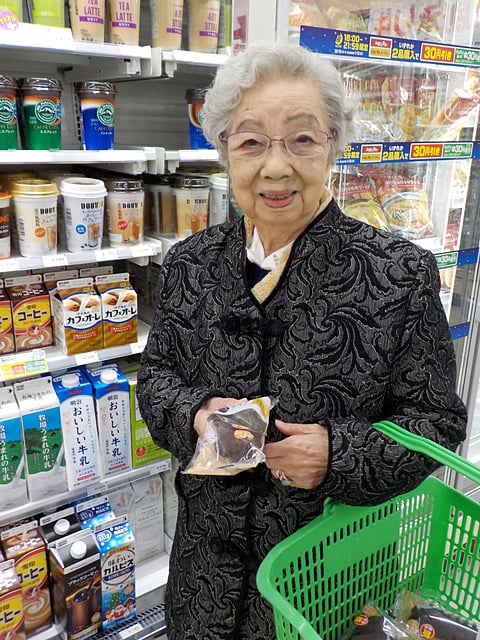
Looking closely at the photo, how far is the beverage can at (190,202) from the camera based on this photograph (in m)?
2.00

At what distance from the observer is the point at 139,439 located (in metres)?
2.19

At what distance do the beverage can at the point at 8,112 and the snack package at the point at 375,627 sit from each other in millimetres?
1556

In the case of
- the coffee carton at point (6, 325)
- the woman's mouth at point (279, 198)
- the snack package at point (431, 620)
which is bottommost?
the snack package at point (431, 620)

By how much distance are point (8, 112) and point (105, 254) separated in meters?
0.52

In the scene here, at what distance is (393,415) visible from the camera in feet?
3.59

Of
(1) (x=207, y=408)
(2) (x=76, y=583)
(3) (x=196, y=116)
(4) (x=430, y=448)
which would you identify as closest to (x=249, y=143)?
(1) (x=207, y=408)

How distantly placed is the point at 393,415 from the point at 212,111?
2.34 feet

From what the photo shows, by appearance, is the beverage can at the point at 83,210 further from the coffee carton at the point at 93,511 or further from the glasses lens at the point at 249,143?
the coffee carton at the point at 93,511

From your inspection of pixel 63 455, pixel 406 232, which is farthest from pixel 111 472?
pixel 406 232

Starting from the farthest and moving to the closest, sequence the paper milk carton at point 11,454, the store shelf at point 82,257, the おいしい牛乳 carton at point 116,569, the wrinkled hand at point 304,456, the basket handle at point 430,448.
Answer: the おいしい牛乳 carton at point 116,569 → the paper milk carton at point 11,454 → the store shelf at point 82,257 → the wrinkled hand at point 304,456 → the basket handle at point 430,448

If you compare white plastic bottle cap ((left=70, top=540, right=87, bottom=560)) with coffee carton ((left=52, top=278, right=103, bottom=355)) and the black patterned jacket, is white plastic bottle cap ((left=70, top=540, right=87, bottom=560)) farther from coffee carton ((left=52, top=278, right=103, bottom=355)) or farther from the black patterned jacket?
the black patterned jacket

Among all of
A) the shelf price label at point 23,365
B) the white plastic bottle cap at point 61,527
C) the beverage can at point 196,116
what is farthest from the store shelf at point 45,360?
the beverage can at point 196,116

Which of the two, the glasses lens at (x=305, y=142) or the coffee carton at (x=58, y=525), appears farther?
the coffee carton at (x=58, y=525)

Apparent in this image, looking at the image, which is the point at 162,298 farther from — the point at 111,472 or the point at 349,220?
the point at 111,472
